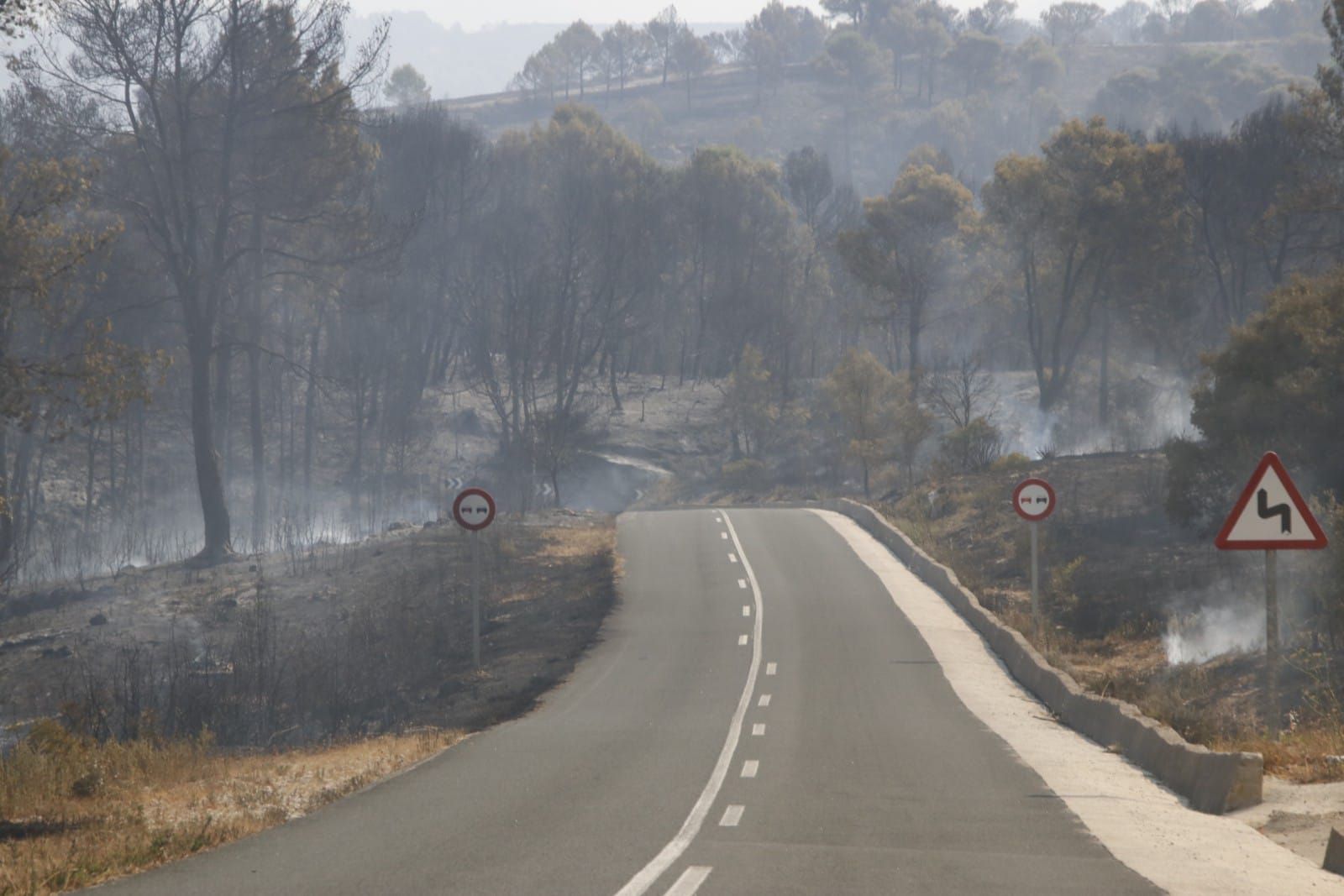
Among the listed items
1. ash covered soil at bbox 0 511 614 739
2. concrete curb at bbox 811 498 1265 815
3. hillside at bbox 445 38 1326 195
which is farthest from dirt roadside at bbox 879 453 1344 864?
hillside at bbox 445 38 1326 195

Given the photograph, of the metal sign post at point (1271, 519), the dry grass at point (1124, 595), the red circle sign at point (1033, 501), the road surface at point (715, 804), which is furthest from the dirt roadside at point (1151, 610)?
the red circle sign at point (1033, 501)

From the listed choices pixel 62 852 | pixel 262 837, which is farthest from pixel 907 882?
pixel 62 852

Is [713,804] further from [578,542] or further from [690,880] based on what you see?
[578,542]

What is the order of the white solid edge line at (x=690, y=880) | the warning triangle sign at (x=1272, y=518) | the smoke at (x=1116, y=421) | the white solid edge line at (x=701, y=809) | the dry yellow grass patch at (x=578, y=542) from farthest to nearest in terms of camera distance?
the smoke at (x=1116, y=421), the dry yellow grass patch at (x=578, y=542), the warning triangle sign at (x=1272, y=518), the white solid edge line at (x=701, y=809), the white solid edge line at (x=690, y=880)

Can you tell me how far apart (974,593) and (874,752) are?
51.3ft

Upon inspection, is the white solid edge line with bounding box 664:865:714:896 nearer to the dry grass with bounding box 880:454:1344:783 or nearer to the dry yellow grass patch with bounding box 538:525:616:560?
the dry grass with bounding box 880:454:1344:783

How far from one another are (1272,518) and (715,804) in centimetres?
526

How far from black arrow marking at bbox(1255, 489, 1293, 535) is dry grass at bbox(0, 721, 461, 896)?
8230mm

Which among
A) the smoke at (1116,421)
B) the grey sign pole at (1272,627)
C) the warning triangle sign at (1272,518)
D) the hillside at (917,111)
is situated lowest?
the grey sign pole at (1272,627)

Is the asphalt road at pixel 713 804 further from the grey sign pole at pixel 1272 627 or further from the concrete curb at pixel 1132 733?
the grey sign pole at pixel 1272 627

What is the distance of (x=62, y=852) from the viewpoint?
8.82 meters

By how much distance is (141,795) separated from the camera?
38.7 ft

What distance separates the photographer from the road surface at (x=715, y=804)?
813 centimetres

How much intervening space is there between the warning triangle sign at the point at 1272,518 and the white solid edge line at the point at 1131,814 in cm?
229
